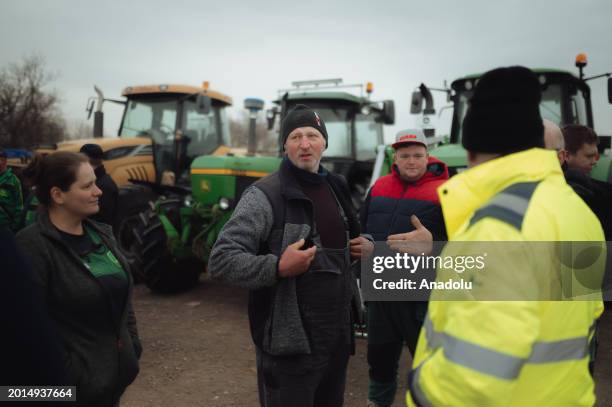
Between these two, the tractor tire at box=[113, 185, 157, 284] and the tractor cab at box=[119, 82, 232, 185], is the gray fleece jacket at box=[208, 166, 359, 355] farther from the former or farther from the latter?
the tractor cab at box=[119, 82, 232, 185]

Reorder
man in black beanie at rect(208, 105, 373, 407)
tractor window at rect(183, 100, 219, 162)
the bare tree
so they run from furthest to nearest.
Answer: the bare tree → tractor window at rect(183, 100, 219, 162) → man in black beanie at rect(208, 105, 373, 407)

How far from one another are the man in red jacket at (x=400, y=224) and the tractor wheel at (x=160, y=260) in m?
3.42

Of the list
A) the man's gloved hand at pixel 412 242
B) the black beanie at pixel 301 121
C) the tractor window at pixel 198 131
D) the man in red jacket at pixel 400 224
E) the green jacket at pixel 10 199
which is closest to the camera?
the black beanie at pixel 301 121

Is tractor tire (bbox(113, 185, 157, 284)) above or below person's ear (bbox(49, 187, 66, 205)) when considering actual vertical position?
below

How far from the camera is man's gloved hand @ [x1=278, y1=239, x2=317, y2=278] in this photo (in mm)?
1806

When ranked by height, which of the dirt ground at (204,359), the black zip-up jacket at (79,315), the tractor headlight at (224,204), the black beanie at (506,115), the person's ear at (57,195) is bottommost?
the dirt ground at (204,359)

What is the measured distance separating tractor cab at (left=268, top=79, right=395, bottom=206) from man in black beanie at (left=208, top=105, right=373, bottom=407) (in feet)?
16.1

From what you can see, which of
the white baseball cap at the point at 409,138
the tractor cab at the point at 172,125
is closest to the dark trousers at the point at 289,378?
the white baseball cap at the point at 409,138

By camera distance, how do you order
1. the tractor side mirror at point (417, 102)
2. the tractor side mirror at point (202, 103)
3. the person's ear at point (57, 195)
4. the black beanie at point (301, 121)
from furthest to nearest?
the tractor side mirror at point (202, 103) < the tractor side mirror at point (417, 102) < the black beanie at point (301, 121) < the person's ear at point (57, 195)

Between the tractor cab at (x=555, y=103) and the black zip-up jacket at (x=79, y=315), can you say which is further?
the tractor cab at (x=555, y=103)

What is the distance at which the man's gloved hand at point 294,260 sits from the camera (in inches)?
71.1

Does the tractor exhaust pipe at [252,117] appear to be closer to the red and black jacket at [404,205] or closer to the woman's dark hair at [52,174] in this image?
the red and black jacket at [404,205]

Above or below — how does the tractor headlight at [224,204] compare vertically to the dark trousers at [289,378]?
above

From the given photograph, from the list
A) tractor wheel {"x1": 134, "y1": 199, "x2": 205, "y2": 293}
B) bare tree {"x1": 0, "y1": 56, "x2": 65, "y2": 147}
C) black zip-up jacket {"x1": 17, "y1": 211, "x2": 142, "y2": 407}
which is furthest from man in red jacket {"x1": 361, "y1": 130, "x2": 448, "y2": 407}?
bare tree {"x1": 0, "y1": 56, "x2": 65, "y2": 147}
